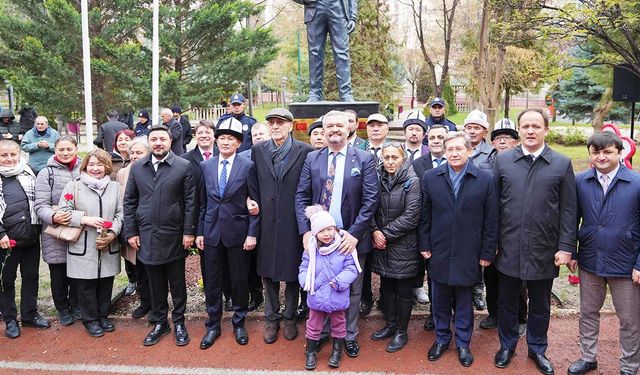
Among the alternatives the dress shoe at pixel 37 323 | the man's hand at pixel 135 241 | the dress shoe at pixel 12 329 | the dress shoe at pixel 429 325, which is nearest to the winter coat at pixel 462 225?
the dress shoe at pixel 429 325

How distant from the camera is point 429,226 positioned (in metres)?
4.22

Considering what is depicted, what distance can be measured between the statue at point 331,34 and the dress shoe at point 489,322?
12.8 ft

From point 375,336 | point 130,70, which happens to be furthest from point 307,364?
point 130,70

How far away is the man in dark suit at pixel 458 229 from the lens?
3947 millimetres

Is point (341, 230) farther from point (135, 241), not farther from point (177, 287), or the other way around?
point (135, 241)

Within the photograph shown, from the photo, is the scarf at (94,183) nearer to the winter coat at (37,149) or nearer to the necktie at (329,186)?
the necktie at (329,186)

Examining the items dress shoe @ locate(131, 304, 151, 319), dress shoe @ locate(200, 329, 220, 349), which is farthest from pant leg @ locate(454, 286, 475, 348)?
dress shoe @ locate(131, 304, 151, 319)

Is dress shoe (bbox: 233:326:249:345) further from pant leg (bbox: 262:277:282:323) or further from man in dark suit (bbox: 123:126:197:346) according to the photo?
man in dark suit (bbox: 123:126:197:346)

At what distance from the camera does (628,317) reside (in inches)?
148

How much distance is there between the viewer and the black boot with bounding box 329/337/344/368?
13.4ft

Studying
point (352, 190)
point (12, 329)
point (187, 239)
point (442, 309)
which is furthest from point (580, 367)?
point (12, 329)

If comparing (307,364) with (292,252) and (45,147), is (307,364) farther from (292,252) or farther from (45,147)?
(45,147)

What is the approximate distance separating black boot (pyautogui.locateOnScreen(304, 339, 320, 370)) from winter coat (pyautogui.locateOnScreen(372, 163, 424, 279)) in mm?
803

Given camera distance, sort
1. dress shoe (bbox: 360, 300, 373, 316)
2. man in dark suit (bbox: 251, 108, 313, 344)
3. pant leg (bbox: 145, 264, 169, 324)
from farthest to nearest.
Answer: dress shoe (bbox: 360, 300, 373, 316) < pant leg (bbox: 145, 264, 169, 324) < man in dark suit (bbox: 251, 108, 313, 344)
